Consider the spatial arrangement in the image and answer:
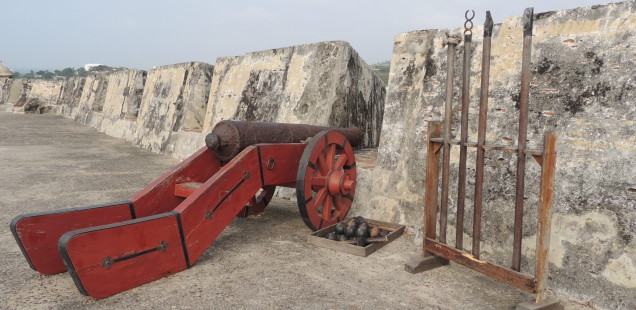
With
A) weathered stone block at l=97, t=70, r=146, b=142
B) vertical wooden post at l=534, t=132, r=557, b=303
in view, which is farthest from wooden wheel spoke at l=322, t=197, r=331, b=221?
weathered stone block at l=97, t=70, r=146, b=142

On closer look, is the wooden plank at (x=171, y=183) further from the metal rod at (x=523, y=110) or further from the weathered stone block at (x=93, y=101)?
the weathered stone block at (x=93, y=101)

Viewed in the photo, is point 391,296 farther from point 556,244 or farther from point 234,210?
point 234,210

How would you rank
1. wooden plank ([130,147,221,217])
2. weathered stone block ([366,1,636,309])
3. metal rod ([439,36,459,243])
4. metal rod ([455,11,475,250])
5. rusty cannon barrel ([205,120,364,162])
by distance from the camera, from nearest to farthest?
weathered stone block ([366,1,636,309])
metal rod ([455,11,475,250])
metal rod ([439,36,459,243])
wooden plank ([130,147,221,217])
rusty cannon barrel ([205,120,364,162])

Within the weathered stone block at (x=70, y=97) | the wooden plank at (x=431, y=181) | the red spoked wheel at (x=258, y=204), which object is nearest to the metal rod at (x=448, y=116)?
the wooden plank at (x=431, y=181)

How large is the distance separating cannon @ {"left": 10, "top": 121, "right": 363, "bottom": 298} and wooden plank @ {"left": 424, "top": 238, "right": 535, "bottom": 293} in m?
1.11

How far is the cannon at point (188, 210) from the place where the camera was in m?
2.60

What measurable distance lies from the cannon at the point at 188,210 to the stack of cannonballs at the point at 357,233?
0.22 metres

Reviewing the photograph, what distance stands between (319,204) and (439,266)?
1.16 metres

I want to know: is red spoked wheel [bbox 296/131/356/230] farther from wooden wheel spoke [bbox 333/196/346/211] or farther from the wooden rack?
the wooden rack

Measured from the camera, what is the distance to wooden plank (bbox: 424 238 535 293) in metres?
2.57

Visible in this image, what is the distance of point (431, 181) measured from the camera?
3.21 meters

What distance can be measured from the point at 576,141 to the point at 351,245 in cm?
168

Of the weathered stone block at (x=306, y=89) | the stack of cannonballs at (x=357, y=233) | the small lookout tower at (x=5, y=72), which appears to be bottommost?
the stack of cannonballs at (x=357, y=233)

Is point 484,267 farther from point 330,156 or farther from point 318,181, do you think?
point 330,156
